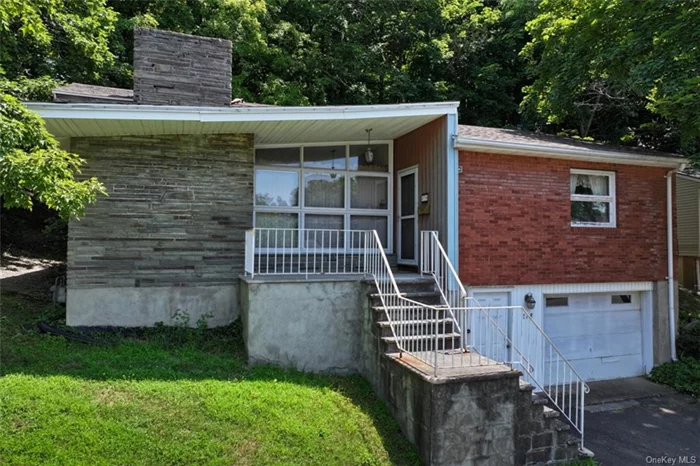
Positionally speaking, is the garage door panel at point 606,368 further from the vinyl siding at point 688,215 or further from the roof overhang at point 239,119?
the vinyl siding at point 688,215

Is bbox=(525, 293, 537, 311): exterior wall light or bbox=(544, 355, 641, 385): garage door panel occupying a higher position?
bbox=(525, 293, 537, 311): exterior wall light

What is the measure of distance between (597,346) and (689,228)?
7450mm

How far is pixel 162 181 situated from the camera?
24.7 ft

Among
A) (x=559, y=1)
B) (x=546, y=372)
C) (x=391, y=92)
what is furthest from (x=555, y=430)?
(x=391, y=92)

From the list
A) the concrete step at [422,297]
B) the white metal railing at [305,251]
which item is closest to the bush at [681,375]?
the concrete step at [422,297]

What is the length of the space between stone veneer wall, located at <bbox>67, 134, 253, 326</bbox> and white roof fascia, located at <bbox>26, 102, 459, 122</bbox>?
1051 millimetres

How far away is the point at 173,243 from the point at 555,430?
20.0 feet

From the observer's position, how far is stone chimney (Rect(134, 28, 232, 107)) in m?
7.89

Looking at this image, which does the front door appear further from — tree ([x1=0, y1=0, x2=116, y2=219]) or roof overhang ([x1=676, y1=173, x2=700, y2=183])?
roof overhang ([x1=676, y1=173, x2=700, y2=183])

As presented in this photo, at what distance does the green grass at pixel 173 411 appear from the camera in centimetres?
441

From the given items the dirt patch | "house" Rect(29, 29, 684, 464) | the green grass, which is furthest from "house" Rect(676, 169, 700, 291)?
the dirt patch

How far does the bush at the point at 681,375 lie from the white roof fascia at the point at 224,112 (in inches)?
258

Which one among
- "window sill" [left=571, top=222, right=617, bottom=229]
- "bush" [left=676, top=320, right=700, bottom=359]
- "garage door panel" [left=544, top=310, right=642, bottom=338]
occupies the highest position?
"window sill" [left=571, top=222, right=617, bottom=229]

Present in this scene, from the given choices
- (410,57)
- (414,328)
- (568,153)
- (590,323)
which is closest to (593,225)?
(568,153)
